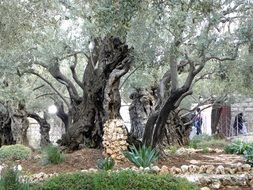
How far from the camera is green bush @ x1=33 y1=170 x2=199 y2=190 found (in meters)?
4.73

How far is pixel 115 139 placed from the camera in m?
10.5

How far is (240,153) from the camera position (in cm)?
1274

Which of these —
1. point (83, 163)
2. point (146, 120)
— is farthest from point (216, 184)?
point (146, 120)

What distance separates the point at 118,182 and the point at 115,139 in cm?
566

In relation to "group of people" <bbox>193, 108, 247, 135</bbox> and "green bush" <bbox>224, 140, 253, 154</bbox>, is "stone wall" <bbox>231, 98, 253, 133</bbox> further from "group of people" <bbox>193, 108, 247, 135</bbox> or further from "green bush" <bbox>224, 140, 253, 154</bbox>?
"green bush" <bbox>224, 140, 253, 154</bbox>

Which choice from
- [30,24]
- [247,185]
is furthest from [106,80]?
[247,185]

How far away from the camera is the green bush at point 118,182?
4.73 m

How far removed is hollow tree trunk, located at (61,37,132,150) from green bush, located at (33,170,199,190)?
592 centimetres

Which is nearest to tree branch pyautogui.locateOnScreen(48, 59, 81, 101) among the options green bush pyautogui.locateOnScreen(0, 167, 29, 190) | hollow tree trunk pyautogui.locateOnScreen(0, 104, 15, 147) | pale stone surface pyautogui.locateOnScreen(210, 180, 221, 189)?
hollow tree trunk pyautogui.locateOnScreen(0, 104, 15, 147)

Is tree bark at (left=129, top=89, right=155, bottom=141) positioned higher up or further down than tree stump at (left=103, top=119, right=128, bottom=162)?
higher up

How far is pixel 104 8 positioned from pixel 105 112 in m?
5.65

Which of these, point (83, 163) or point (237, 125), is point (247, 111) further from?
point (83, 163)

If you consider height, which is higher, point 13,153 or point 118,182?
point 118,182

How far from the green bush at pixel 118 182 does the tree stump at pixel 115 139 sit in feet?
17.4
